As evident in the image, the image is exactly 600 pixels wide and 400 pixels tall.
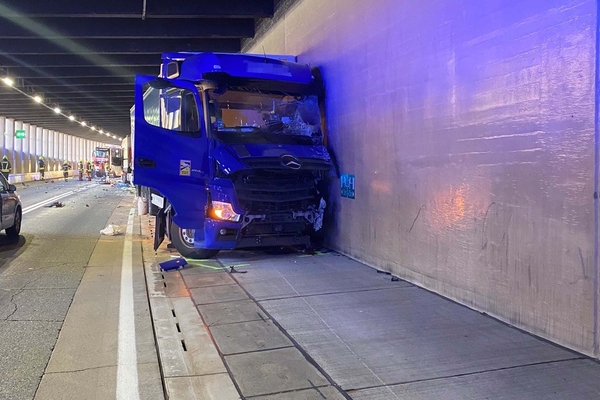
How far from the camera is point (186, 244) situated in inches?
356

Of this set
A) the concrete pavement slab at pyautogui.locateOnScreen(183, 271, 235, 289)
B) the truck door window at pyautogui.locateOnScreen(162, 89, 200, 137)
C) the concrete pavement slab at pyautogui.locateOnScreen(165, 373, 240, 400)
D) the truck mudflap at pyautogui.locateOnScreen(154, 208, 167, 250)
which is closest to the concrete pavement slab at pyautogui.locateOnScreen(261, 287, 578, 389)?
the concrete pavement slab at pyautogui.locateOnScreen(165, 373, 240, 400)

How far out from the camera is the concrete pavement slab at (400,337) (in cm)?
417

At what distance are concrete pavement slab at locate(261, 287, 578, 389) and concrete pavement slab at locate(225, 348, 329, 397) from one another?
0.17 metres

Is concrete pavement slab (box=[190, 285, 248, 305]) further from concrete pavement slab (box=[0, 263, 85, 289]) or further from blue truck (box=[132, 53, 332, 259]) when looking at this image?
concrete pavement slab (box=[0, 263, 85, 289])

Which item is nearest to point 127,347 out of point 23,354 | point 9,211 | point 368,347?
point 23,354

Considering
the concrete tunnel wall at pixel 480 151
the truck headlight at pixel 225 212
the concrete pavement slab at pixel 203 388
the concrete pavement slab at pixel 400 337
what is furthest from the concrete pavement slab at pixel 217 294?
the concrete tunnel wall at pixel 480 151

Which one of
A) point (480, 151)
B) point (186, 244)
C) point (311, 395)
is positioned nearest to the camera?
point (311, 395)

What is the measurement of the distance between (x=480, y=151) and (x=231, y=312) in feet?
11.0

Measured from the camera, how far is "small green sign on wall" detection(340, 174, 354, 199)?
857cm

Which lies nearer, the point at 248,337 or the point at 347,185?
the point at 248,337

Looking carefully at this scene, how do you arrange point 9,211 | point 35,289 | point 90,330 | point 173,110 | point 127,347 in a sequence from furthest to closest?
point 9,211 → point 173,110 → point 35,289 → point 90,330 → point 127,347

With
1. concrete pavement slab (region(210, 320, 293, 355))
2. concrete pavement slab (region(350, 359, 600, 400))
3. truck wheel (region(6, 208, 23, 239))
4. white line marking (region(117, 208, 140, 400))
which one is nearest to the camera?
concrete pavement slab (region(350, 359, 600, 400))

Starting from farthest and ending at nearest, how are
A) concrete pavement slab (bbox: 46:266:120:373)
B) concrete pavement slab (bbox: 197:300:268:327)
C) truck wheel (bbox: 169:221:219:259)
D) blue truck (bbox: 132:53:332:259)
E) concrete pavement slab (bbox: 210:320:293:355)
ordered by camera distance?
1. truck wheel (bbox: 169:221:219:259)
2. blue truck (bbox: 132:53:332:259)
3. concrete pavement slab (bbox: 197:300:268:327)
4. concrete pavement slab (bbox: 210:320:293:355)
5. concrete pavement slab (bbox: 46:266:120:373)

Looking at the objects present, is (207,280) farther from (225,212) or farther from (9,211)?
(9,211)
